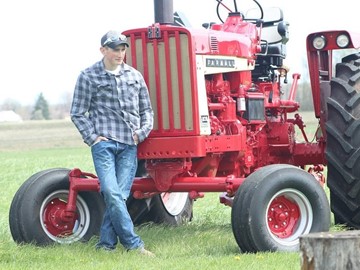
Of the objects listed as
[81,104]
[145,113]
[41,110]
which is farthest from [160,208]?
[41,110]

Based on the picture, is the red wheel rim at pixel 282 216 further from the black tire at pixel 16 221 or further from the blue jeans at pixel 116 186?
the black tire at pixel 16 221

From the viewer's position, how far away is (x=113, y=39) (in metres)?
7.94

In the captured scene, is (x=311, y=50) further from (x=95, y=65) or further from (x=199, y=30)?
(x=95, y=65)

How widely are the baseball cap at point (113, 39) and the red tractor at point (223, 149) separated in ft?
1.21

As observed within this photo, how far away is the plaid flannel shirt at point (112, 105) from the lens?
8023mm

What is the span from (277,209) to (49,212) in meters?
A: 2.11

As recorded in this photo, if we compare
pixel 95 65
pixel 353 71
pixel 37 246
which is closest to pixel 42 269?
pixel 37 246

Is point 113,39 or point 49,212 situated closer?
point 113,39

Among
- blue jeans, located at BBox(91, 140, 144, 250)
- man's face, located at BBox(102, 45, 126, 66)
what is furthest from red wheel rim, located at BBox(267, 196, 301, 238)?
man's face, located at BBox(102, 45, 126, 66)

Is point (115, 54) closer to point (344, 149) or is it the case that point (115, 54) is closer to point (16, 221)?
point (16, 221)

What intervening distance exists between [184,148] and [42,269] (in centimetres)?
177

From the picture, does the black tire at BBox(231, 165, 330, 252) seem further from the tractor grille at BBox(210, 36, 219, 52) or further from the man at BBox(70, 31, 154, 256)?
the tractor grille at BBox(210, 36, 219, 52)

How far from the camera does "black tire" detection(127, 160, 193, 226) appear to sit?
31.6ft

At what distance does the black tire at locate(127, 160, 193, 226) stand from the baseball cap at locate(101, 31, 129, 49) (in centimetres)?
157
